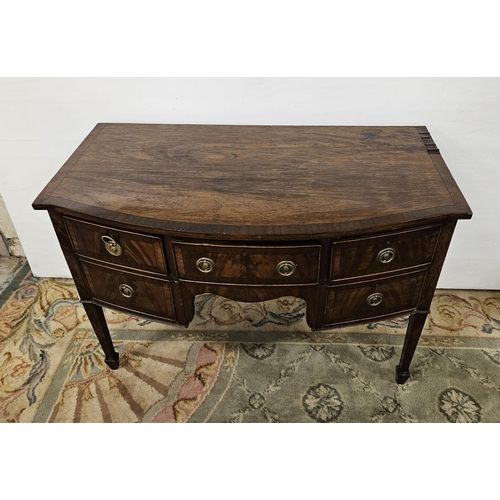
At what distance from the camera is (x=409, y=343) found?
4.94ft

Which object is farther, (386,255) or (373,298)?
(373,298)

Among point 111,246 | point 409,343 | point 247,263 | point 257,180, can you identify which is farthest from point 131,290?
Answer: point 409,343

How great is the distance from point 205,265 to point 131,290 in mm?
278

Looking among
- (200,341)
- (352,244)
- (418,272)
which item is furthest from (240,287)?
(200,341)

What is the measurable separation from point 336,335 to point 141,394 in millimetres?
769

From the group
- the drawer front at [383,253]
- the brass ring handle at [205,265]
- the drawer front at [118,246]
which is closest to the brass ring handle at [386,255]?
the drawer front at [383,253]

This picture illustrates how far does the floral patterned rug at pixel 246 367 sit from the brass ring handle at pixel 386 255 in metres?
0.63

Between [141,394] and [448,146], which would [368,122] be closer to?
[448,146]

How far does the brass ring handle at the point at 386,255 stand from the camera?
116 centimetres

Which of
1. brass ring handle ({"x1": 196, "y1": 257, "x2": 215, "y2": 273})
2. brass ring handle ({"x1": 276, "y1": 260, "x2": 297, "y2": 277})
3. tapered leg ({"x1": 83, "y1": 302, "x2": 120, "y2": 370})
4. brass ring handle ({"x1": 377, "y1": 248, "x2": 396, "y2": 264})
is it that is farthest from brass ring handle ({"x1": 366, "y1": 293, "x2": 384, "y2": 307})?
tapered leg ({"x1": 83, "y1": 302, "x2": 120, "y2": 370})

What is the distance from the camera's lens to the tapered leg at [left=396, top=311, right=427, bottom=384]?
142 cm

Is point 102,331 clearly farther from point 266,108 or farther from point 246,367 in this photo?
point 266,108

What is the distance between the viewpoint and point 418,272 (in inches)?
49.2

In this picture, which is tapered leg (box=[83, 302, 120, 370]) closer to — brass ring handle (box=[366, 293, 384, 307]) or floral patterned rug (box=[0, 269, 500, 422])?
floral patterned rug (box=[0, 269, 500, 422])
